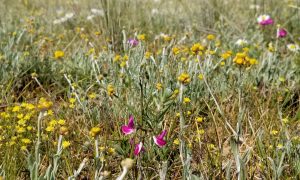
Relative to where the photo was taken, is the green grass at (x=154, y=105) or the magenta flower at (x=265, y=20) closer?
the green grass at (x=154, y=105)

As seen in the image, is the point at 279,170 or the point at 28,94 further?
the point at 28,94

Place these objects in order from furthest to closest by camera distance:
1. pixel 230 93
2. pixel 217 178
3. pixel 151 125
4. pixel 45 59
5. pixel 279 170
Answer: pixel 45 59
pixel 230 93
pixel 151 125
pixel 217 178
pixel 279 170

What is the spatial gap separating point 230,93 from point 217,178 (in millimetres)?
845

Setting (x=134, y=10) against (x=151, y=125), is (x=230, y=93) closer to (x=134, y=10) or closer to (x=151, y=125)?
(x=151, y=125)

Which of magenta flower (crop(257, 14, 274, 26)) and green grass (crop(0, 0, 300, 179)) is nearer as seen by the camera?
green grass (crop(0, 0, 300, 179))

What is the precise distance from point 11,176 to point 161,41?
2.21 meters

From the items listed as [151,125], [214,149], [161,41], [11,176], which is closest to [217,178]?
[214,149]

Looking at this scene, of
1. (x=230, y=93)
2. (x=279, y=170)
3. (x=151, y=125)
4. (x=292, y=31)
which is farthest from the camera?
(x=292, y=31)

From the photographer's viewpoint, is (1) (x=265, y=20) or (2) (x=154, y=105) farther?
(1) (x=265, y=20)

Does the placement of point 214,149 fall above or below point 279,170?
below

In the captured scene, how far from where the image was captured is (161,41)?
11.4 ft

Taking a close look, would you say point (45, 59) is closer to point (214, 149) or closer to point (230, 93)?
point (230, 93)

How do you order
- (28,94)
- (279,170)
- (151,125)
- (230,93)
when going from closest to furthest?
(279,170), (151,125), (230,93), (28,94)

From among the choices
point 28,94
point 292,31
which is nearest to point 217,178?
point 28,94
